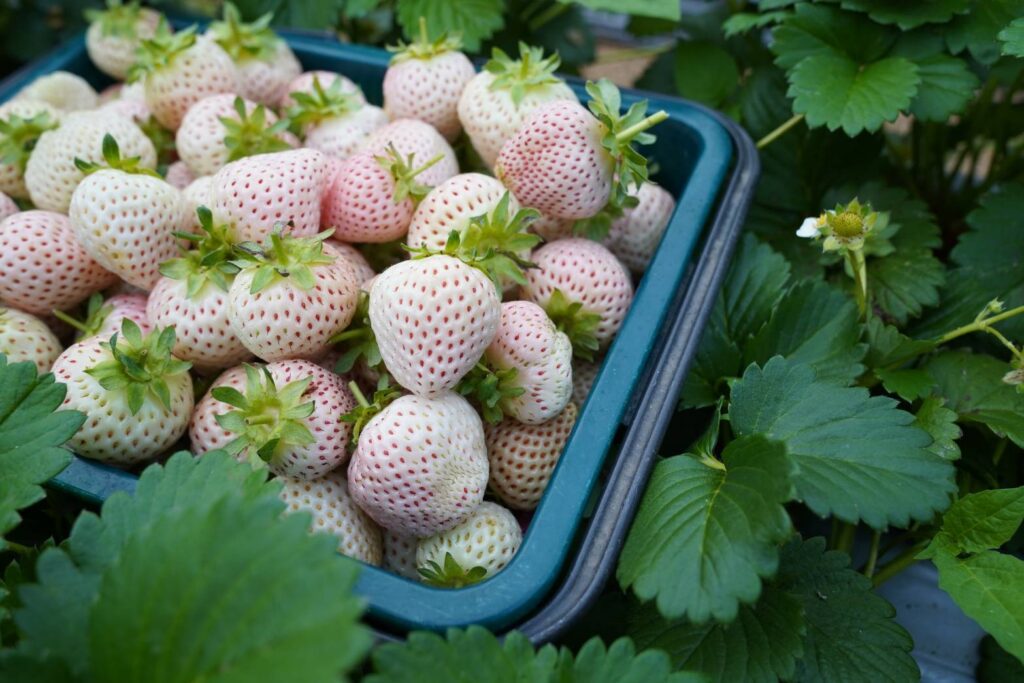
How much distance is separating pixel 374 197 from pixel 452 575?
1.30 ft

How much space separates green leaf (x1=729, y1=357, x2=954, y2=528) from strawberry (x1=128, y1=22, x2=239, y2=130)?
2.40 ft

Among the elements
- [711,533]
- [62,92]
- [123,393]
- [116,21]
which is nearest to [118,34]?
[116,21]

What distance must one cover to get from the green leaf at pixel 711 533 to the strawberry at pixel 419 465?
0.16m

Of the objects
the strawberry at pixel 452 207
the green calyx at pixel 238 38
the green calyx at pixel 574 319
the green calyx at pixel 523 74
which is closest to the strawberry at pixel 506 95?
the green calyx at pixel 523 74

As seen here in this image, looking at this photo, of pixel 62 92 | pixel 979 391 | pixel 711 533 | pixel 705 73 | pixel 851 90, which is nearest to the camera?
pixel 711 533

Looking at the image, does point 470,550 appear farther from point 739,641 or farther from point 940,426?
point 940,426

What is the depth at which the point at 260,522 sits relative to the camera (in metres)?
0.58

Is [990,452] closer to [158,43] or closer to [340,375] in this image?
[340,375]

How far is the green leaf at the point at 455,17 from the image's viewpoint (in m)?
1.25

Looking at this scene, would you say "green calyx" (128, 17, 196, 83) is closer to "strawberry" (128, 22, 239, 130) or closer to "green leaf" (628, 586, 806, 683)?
"strawberry" (128, 22, 239, 130)

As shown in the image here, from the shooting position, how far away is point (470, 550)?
0.82m

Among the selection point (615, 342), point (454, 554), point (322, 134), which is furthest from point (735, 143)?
point (454, 554)

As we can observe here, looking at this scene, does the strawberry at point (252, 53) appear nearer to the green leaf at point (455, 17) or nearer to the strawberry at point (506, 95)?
the green leaf at point (455, 17)

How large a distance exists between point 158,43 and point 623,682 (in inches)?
35.9
